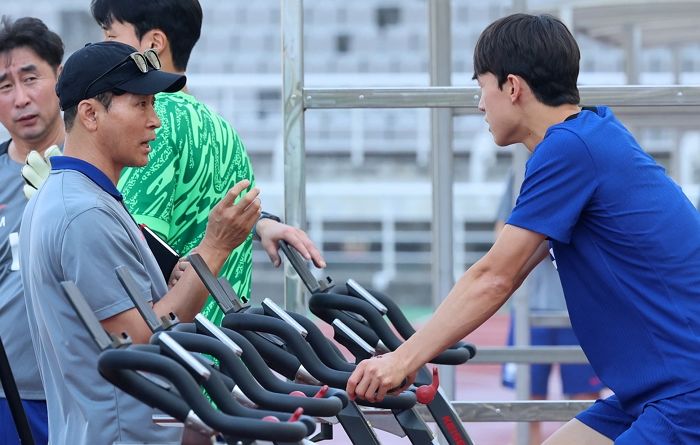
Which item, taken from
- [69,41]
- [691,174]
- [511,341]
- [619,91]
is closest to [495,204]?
[691,174]

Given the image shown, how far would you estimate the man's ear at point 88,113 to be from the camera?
2.76 m

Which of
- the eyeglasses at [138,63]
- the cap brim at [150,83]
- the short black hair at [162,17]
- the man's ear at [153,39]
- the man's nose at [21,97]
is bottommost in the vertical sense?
the man's nose at [21,97]

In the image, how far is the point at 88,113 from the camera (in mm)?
2760

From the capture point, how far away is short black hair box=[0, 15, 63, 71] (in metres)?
3.82

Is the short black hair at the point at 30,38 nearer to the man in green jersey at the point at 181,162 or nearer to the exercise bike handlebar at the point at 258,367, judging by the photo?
the man in green jersey at the point at 181,162

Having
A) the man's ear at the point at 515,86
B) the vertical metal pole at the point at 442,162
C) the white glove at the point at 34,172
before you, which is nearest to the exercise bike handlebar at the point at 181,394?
the man's ear at the point at 515,86

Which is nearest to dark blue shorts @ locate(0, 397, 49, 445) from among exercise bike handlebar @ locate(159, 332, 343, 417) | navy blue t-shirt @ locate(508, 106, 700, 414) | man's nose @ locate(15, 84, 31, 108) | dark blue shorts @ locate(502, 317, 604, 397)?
→ man's nose @ locate(15, 84, 31, 108)

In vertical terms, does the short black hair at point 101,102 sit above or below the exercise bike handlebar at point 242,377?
above

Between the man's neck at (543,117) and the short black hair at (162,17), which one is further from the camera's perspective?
A: the short black hair at (162,17)

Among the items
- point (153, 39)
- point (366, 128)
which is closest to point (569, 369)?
point (153, 39)

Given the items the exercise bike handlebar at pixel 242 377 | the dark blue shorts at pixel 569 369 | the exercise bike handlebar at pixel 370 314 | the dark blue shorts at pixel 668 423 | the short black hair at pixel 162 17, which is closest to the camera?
the exercise bike handlebar at pixel 242 377

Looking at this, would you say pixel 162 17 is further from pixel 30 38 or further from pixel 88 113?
pixel 30 38

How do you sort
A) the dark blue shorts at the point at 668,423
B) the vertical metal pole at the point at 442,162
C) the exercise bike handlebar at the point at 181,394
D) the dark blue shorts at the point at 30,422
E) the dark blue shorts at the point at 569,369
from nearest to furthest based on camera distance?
the exercise bike handlebar at the point at 181,394, the dark blue shorts at the point at 668,423, the dark blue shorts at the point at 30,422, the vertical metal pole at the point at 442,162, the dark blue shorts at the point at 569,369

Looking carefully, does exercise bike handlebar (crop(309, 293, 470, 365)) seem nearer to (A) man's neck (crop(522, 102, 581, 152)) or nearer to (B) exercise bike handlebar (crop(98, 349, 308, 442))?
(A) man's neck (crop(522, 102, 581, 152))
